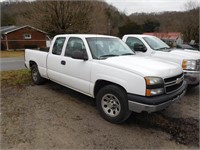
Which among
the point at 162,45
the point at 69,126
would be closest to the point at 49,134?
the point at 69,126

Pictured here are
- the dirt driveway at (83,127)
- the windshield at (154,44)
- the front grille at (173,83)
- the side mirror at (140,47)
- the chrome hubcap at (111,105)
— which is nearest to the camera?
the dirt driveway at (83,127)

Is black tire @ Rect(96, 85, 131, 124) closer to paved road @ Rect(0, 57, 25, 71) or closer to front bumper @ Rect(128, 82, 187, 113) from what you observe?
front bumper @ Rect(128, 82, 187, 113)

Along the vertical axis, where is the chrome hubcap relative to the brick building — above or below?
below

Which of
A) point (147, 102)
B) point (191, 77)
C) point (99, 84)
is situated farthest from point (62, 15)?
point (147, 102)

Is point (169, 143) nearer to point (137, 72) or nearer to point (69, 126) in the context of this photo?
point (137, 72)

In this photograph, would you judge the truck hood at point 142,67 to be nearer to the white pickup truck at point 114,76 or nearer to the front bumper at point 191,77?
the white pickup truck at point 114,76

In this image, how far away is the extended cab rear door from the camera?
4.42m

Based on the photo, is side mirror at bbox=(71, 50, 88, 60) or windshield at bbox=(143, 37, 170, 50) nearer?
side mirror at bbox=(71, 50, 88, 60)

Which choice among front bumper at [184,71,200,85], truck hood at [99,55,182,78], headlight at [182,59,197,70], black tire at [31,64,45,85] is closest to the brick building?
black tire at [31,64,45,85]

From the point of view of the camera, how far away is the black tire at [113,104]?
12.0 feet

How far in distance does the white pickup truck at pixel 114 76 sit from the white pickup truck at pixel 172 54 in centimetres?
154

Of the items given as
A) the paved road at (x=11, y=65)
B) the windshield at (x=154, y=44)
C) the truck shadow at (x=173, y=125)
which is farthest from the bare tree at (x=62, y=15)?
the truck shadow at (x=173, y=125)

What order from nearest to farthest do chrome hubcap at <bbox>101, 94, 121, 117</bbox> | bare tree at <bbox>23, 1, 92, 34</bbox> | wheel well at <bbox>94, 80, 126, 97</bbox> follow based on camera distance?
chrome hubcap at <bbox>101, 94, 121, 117</bbox>, wheel well at <bbox>94, 80, 126, 97</bbox>, bare tree at <bbox>23, 1, 92, 34</bbox>

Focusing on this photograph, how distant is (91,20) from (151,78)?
77.3ft
